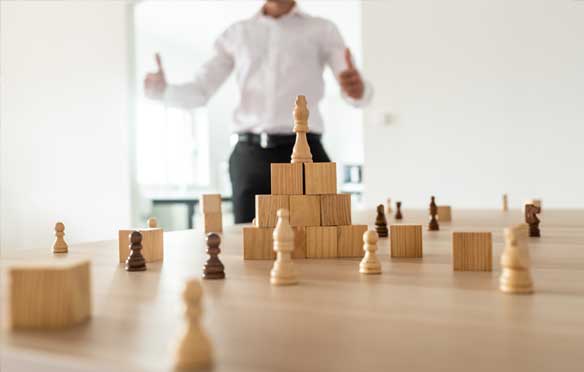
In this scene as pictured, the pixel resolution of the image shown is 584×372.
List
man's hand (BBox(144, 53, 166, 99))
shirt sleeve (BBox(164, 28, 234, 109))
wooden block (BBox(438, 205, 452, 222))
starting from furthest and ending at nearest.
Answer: shirt sleeve (BBox(164, 28, 234, 109)) → man's hand (BBox(144, 53, 166, 99)) → wooden block (BBox(438, 205, 452, 222))

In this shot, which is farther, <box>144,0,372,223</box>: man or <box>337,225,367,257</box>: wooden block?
<box>144,0,372,223</box>: man

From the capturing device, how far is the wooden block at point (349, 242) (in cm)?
93

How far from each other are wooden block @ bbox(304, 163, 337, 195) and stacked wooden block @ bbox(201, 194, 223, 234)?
504 millimetres

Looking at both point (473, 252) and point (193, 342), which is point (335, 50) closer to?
point (473, 252)

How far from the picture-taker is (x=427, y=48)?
401 centimetres

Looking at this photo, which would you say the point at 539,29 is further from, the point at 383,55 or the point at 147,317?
the point at 147,317

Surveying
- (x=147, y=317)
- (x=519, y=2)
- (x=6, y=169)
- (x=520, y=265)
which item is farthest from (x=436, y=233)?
(x=6, y=169)

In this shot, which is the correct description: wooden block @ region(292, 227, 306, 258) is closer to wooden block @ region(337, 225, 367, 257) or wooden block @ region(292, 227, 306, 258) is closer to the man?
wooden block @ region(337, 225, 367, 257)

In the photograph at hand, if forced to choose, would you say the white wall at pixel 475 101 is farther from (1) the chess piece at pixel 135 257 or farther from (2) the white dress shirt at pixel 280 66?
(1) the chess piece at pixel 135 257

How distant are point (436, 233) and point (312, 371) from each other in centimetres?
102

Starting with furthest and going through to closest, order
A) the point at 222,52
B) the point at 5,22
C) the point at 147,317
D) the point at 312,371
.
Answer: the point at 5,22
the point at 222,52
the point at 147,317
the point at 312,371

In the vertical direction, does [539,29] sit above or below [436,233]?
above

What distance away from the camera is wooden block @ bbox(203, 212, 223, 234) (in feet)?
4.75

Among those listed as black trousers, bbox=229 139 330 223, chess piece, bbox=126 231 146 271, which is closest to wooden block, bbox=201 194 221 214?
chess piece, bbox=126 231 146 271
